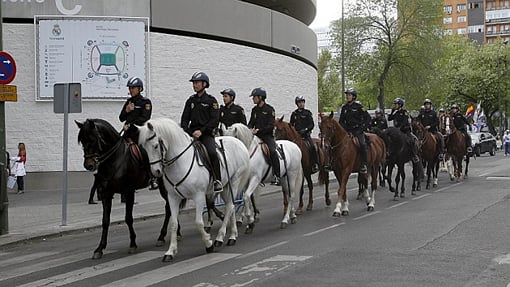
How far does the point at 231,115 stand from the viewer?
13.1 metres

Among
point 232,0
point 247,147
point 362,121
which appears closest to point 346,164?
point 362,121

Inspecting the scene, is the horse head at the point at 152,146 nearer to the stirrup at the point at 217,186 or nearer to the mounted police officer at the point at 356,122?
the stirrup at the point at 217,186

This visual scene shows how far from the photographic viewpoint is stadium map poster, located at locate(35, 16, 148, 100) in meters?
22.5

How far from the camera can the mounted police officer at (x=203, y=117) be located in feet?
33.3

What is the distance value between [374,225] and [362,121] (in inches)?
130

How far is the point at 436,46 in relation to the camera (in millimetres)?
50250

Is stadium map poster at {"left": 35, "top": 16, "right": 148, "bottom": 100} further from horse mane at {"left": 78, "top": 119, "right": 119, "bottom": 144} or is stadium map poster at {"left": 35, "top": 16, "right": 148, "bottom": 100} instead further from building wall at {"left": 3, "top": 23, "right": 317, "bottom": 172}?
horse mane at {"left": 78, "top": 119, "right": 119, "bottom": 144}

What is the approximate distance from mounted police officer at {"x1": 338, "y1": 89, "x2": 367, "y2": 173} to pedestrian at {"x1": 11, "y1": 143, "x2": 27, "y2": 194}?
11.5 metres

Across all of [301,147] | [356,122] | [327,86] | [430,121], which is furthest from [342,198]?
[327,86]

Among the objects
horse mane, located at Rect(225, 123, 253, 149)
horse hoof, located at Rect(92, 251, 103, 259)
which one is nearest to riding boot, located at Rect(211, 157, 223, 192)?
horse mane, located at Rect(225, 123, 253, 149)

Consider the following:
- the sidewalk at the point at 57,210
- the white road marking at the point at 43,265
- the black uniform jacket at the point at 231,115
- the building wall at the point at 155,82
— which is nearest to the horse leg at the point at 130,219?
the white road marking at the point at 43,265

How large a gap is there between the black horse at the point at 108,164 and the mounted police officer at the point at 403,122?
9530 mm

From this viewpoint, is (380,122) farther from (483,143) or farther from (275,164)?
(483,143)

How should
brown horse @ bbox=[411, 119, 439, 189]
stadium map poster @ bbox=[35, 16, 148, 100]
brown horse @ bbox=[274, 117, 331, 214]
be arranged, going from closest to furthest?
brown horse @ bbox=[274, 117, 331, 214] < brown horse @ bbox=[411, 119, 439, 189] < stadium map poster @ bbox=[35, 16, 148, 100]
